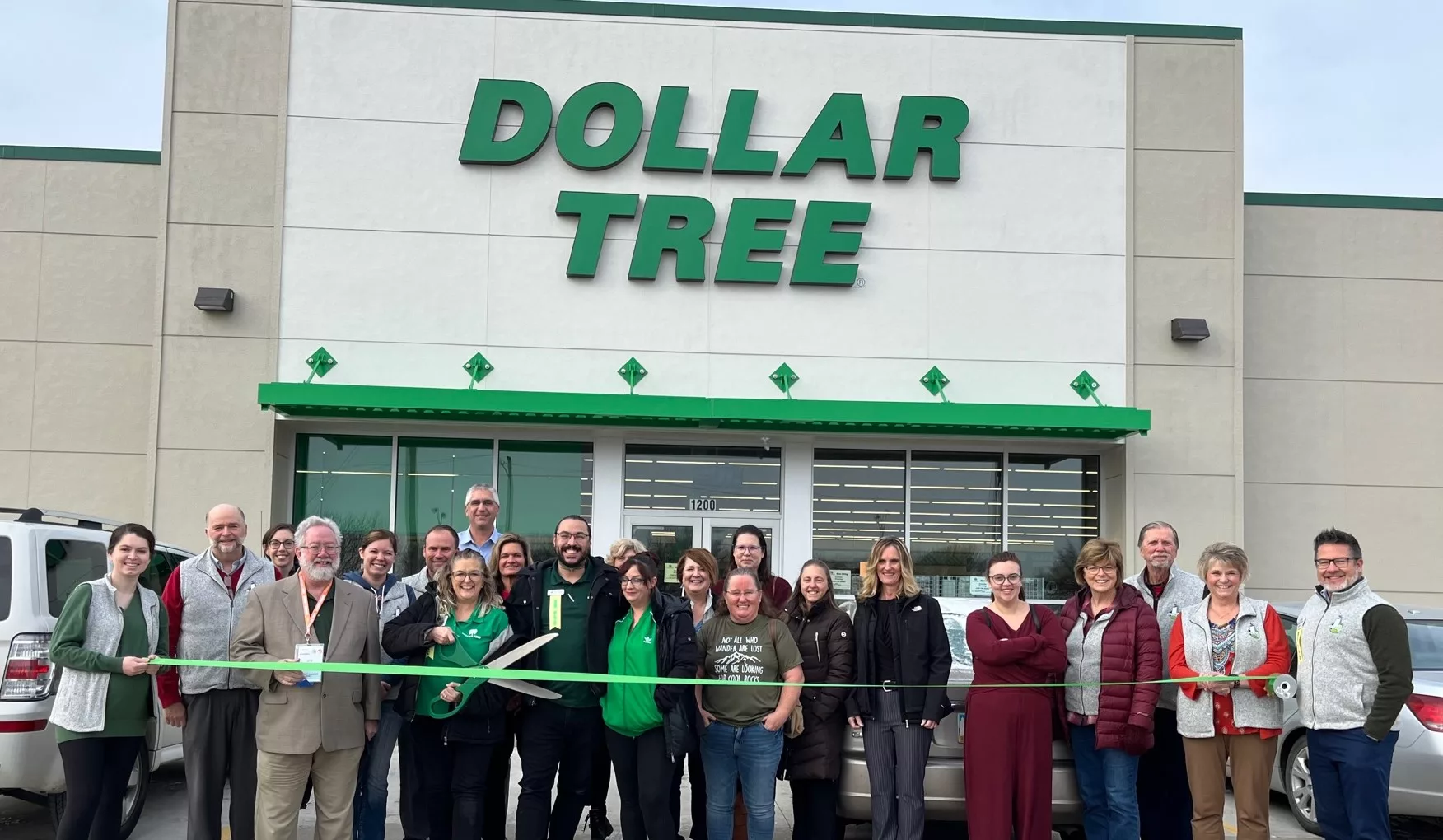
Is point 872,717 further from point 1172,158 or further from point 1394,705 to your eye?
point 1172,158

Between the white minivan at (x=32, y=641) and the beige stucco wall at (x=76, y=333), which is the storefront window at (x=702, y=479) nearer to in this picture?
the beige stucco wall at (x=76, y=333)

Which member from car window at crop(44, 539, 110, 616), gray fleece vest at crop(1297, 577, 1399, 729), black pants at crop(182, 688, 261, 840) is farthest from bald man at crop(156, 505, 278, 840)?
gray fleece vest at crop(1297, 577, 1399, 729)

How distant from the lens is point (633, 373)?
14195 mm

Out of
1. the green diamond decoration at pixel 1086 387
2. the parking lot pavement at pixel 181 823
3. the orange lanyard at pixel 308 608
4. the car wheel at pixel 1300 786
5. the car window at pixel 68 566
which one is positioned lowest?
the parking lot pavement at pixel 181 823

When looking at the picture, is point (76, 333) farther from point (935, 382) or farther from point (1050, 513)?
point (1050, 513)

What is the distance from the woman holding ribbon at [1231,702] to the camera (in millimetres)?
6281

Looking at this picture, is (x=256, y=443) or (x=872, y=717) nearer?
(x=872, y=717)

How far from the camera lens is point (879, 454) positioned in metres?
15.1

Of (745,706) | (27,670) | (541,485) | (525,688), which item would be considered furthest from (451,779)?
(541,485)

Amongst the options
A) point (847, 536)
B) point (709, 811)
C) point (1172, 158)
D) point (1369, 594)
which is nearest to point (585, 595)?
point (709, 811)

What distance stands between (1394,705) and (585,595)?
4.06 m

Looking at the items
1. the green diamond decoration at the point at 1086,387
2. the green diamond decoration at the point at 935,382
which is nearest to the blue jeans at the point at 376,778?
the green diamond decoration at the point at 935,382

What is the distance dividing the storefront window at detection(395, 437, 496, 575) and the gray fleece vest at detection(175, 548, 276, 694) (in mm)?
8077

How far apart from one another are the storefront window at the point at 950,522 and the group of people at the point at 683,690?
808cm
